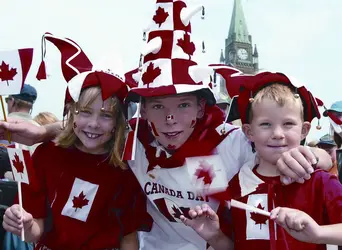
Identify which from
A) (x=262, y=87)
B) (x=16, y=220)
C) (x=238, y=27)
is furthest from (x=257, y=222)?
(x=238, y=27)

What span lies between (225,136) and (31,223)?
105 cm

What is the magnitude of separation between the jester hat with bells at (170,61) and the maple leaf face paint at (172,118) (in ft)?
0.21

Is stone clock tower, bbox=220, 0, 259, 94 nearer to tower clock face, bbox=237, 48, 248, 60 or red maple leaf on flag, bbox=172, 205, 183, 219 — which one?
→ tower clock face, bbox=237, 48, 248, 60

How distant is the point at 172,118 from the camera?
1.97 meters

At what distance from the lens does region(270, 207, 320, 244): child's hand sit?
1.34 metres

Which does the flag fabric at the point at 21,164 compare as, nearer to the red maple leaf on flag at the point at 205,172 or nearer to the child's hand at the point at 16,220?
the child's hand at the point at 16,220

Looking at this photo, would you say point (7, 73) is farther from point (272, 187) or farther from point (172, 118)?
point (272, 187)

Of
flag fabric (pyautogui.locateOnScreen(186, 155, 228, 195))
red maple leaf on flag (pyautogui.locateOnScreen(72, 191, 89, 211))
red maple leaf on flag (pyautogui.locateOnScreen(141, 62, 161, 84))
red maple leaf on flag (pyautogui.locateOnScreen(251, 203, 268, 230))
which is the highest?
red maple leaf on flag (pyautogui.locateOnScreen(141, 62, 161, 84))

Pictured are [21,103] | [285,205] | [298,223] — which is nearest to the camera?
[298,223]

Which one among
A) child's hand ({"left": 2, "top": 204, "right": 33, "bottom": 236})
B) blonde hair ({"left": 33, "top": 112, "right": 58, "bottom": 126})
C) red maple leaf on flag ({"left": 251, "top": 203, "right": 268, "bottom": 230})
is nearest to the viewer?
red maple leaf on flag ({"left": 251, "top": 203, "right": 268, "bottom": 230})

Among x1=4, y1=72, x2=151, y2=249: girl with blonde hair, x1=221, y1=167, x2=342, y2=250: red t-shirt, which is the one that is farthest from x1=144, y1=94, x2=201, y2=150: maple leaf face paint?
x1=221, y1=167, x2=342, y2=250: red t-shirt

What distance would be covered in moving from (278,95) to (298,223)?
57cm

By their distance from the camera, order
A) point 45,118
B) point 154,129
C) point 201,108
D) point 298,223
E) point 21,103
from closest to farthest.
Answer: point 298,223 < point 154,129 < point 201,108 < point 21,103 < point 45,118

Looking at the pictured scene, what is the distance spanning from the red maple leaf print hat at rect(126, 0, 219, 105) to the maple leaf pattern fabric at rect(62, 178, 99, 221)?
50 cm
